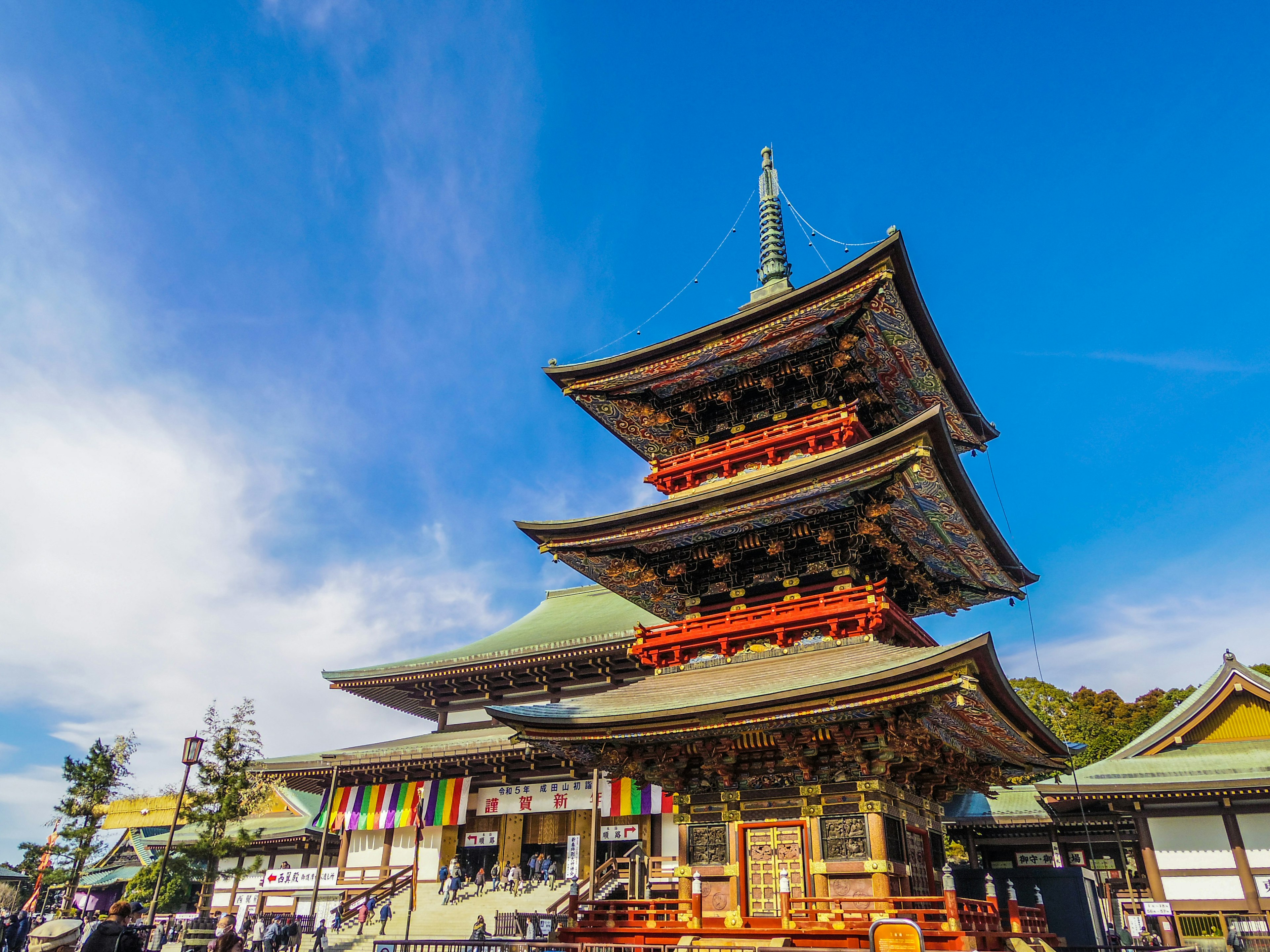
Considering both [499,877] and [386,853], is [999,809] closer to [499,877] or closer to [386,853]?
[499,877]

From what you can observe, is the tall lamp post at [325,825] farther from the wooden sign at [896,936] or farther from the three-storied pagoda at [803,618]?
the wooden sign at [896,936]

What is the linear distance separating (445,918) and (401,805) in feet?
20.1

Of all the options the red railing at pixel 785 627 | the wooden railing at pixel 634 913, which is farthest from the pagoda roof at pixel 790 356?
the wooden railing at pixel 634 913

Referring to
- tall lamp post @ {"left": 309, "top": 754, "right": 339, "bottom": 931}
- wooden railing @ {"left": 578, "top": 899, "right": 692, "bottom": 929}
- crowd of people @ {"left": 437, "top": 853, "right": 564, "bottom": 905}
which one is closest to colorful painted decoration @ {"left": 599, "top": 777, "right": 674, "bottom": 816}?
crowd of people @ {"left": 437, "top": 853, "right": 564, "bottom": 905}

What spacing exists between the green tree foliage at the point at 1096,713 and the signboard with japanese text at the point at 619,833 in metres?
36.8

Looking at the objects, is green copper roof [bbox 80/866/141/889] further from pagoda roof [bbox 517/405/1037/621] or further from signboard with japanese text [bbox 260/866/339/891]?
pagoda roof [bbox 517/405/1037/621]

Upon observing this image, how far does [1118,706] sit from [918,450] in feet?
185

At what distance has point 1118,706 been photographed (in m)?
58.9

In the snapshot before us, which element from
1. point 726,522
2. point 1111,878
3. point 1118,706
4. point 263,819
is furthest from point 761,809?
point 1118,706

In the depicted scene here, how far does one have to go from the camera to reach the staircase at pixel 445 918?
21.8m

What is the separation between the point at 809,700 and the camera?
13.9m

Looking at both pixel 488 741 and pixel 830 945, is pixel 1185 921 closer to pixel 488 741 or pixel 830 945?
pixel 830 945

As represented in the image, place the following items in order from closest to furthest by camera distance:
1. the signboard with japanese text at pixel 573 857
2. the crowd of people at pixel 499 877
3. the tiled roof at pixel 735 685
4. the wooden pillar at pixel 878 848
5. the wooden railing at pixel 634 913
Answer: the tiled roof at pixel 735 685, the wooden pillar at pixel 878 848, the wooden railing at pixel 634 913, the crowd of people at pixel 499 877, the signboard with japanese text at pixel 573 857

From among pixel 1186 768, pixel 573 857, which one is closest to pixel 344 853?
pixel 573 857
